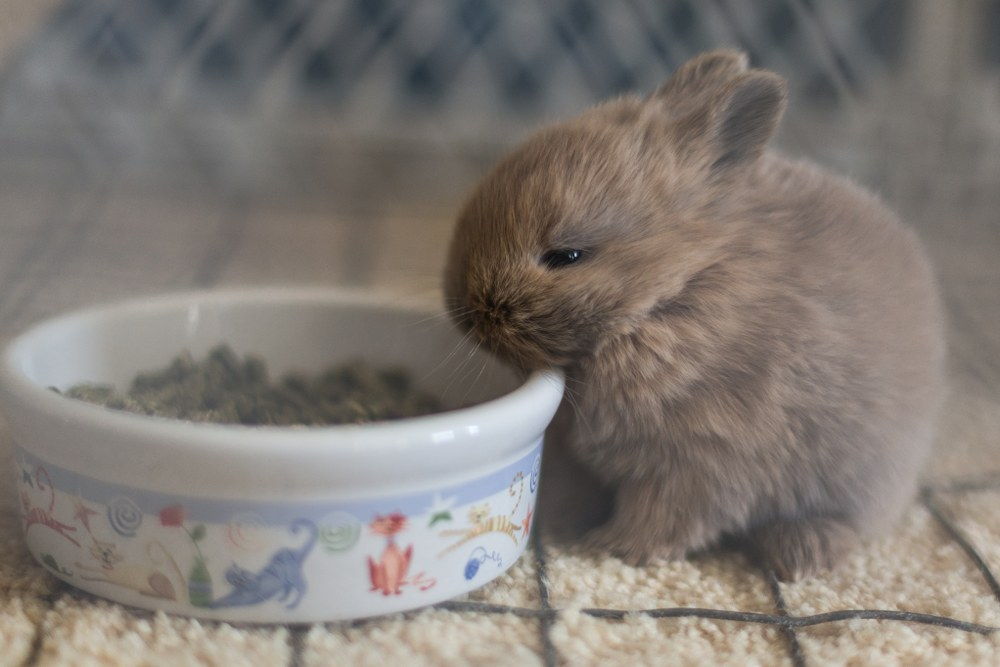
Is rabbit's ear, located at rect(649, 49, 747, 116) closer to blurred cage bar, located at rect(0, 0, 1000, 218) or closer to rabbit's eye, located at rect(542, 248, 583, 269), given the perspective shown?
rabbit's eye, located at rect(542, 248, 583, 269)

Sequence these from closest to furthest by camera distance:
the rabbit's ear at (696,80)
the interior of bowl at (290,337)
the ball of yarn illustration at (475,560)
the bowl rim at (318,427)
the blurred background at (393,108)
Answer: the bowl rim at (318,427), the ball of yarn illustration at (475,560), the rabbit's ear at (696,80), the interior of bowl at (290,337), the blurred background at (393,108)

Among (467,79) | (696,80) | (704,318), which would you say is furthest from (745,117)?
(467,79)

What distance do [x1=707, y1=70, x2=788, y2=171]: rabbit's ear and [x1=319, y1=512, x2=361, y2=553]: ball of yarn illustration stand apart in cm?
46

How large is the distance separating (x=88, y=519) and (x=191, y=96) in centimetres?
124

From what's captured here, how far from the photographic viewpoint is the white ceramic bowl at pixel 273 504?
738mm

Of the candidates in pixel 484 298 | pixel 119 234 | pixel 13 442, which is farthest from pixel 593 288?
pixel 119 234

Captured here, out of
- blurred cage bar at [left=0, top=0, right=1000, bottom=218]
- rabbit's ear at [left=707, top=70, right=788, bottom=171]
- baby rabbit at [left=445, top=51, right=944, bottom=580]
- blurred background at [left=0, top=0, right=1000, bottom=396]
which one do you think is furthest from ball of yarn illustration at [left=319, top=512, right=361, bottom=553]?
blurred cage bar at [left=0, top=0, right=1000, bottom=218]

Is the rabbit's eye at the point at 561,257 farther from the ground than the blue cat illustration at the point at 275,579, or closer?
closer

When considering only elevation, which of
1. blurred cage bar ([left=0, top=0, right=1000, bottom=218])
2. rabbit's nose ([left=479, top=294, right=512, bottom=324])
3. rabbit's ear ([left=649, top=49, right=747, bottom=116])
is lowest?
blurred cage bar ([left=0, top=0, right=1000, bottom=218])

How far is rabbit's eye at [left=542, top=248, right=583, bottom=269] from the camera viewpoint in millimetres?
894

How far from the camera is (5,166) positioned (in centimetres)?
159

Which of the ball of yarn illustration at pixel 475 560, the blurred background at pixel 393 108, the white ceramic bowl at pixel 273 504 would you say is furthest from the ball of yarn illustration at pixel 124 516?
the blurred background at pixel 393 108

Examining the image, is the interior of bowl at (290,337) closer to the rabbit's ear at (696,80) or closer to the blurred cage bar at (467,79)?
the rabbit's ear at (696,80)

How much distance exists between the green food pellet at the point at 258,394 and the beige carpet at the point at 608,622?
0.17m
